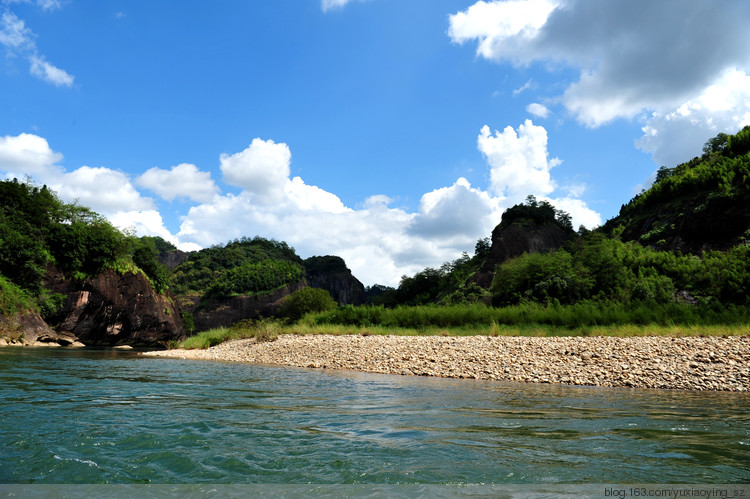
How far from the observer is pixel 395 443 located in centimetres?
461

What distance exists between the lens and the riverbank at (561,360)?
11.1m

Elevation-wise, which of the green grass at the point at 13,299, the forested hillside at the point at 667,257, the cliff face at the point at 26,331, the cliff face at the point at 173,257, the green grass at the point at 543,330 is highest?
the cliff face at the point at 173,257

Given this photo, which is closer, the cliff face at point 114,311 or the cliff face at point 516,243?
the cliff face at point 114,311

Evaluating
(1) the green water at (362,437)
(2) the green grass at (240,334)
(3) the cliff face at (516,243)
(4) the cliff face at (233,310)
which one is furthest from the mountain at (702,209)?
(4) the cliff face at (233,310)

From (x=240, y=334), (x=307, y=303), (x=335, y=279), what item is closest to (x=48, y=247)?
(x=240, y=334)

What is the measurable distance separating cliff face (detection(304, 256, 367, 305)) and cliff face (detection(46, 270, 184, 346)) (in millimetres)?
84350

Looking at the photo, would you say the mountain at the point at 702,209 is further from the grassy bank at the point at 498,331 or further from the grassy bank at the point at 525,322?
the grassy bank at the point at 498,331

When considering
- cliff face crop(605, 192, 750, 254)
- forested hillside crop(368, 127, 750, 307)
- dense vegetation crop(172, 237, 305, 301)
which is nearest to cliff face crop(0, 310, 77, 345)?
forested hillside crop(368, 127, 750, 307)

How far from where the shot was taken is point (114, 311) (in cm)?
4250

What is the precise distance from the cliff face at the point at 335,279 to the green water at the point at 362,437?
12635 centimetres

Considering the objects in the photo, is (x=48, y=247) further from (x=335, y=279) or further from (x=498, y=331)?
(x=335, y=279)

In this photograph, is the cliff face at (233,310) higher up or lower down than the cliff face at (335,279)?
lower down

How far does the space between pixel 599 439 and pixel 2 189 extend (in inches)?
2074

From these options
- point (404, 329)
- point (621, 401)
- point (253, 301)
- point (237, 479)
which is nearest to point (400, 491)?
point (237, 479)
